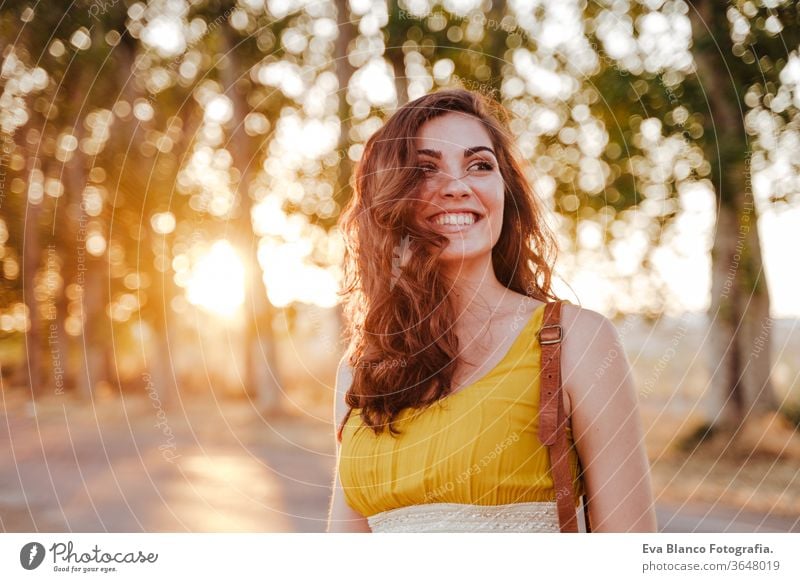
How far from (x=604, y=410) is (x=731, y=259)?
16.7 ft

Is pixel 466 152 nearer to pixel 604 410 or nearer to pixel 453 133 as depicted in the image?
pixel 453 133

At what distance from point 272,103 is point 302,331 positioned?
362cm

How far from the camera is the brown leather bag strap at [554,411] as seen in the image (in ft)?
6.30

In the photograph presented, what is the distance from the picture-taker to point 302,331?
10.5 meters

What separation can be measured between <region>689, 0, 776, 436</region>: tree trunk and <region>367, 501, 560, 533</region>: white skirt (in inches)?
153

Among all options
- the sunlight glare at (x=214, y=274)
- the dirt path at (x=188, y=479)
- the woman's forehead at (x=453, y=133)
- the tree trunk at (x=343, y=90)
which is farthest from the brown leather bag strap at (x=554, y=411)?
the sunlight glare at (x=214, y=274)

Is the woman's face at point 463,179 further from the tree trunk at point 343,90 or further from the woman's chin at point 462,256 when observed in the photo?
the tree trunk at point 343,90

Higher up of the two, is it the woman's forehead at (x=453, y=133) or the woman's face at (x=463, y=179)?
the woman's forehead at (x=453, y=133)

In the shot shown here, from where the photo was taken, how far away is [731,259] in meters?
6.34

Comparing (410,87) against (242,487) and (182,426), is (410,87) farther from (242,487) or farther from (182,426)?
(182,426)

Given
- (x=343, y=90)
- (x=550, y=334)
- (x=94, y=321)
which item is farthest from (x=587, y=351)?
(x=94, y=321)

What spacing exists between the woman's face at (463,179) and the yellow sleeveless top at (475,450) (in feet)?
1.19

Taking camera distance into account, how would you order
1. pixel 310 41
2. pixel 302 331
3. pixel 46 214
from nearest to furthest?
1. pixel 46 214
2. pixel 310 41
3. pixel 302 331
